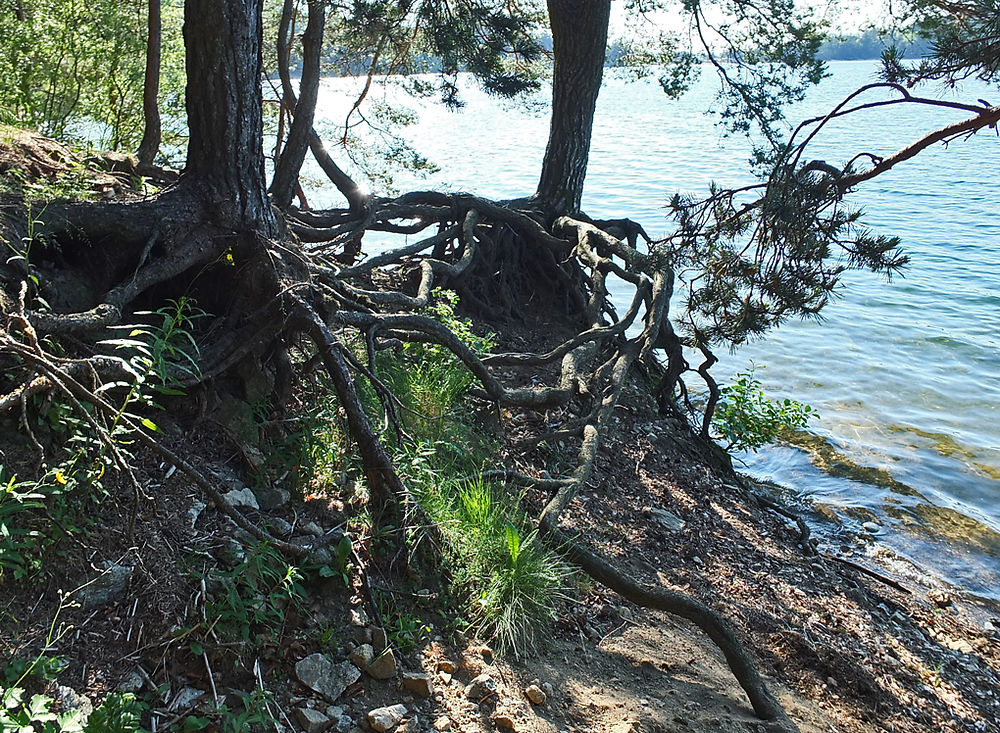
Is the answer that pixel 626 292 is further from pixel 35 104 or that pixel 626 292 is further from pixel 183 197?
pixel 183 197

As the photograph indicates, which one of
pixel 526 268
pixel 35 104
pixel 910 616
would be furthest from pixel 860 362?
pixel 35 104

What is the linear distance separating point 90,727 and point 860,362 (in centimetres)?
981

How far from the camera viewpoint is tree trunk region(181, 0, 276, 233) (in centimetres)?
388

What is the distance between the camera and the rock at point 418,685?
317cm

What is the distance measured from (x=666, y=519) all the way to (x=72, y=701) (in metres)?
3.90

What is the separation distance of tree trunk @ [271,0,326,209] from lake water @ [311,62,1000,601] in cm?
195

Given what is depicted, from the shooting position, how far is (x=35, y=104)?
25.6 feet

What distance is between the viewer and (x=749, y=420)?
7.70 meters

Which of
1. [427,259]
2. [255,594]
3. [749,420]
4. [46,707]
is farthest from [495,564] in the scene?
[749,420]

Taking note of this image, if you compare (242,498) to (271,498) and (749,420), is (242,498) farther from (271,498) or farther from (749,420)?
(749,420)

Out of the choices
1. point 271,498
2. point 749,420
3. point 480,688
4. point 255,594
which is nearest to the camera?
point 255,594

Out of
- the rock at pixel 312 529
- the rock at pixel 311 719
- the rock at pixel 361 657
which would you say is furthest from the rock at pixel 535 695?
the rock at pixel 312 529

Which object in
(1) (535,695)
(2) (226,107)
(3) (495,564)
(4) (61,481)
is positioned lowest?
(1) (535,695)

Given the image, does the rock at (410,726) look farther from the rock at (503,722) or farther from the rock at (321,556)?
the rock at (321,556)
